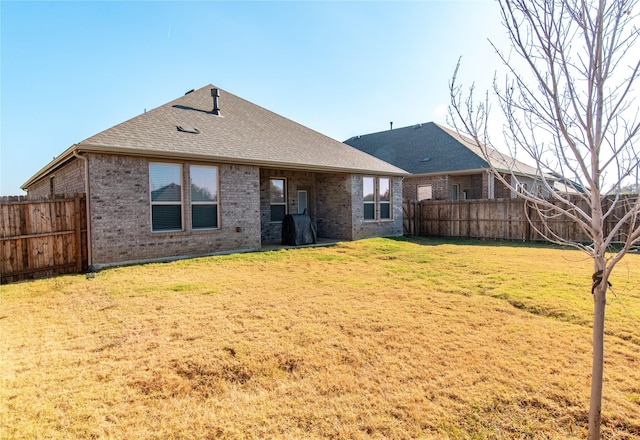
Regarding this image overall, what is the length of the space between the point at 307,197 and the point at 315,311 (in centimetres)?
1026

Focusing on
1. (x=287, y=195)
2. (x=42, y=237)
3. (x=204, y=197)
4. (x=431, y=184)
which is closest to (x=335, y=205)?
(x=287, y=195)

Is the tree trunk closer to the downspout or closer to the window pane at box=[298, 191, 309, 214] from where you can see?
the downspout

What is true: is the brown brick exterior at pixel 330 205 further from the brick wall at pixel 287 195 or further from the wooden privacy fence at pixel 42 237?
the wooden privacy fence at pixel 42 237

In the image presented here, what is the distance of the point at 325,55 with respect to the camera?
44.3 feet

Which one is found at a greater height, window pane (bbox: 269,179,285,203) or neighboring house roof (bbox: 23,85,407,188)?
neighboring house roof (bbox: 23,85,407,188)

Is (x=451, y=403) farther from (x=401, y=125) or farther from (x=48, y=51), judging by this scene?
(x=401, y=125)

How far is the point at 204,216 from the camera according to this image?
32.9 ft

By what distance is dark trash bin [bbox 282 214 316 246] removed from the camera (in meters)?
12.4

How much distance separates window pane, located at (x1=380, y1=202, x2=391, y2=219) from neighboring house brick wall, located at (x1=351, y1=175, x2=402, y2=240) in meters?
0.20

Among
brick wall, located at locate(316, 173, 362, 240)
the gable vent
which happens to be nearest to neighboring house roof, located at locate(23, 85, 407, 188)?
the gable vent

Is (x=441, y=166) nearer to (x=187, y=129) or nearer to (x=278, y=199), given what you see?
(x=278, y=199)

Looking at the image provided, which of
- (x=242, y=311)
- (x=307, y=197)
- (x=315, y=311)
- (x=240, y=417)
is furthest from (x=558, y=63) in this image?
(x=307, y=197)

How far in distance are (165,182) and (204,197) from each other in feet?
3.80

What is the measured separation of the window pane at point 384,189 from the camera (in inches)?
594
